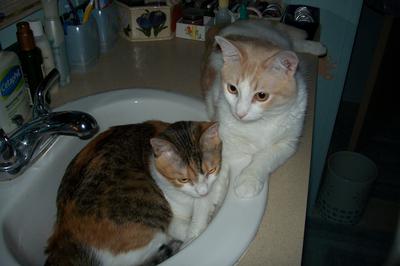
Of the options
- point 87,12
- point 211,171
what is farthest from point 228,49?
point 87,12

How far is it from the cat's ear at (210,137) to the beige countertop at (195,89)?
0.22 meters

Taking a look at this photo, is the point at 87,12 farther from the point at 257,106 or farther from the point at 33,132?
the point at 257,106

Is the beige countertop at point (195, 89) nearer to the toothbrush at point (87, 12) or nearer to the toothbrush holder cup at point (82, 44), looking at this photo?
the toothbrush holder cup at point (82, 44)

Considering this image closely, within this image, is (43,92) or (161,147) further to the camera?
(161,147)

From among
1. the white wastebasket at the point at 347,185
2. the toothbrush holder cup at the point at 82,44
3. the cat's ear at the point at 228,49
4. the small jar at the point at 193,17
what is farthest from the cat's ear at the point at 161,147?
the white wastebasket at the point at 347,185

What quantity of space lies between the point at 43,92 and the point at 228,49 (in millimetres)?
538

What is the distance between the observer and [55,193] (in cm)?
106

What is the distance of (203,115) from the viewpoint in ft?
4.14

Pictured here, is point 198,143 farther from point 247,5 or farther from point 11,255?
point 247,5

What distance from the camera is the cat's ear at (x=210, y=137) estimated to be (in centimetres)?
104

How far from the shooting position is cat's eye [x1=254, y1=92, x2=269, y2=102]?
103 centimetres

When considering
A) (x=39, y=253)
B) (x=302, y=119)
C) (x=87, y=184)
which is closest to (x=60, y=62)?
(x=87, y=184)

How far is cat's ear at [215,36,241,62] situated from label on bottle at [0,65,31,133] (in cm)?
58

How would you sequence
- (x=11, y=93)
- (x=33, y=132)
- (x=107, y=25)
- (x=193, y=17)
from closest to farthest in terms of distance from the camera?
1. (x=33, y=132)
2. (x=11, y=93)
3. (x=107, y=25)
4. (x=193, y=17)
